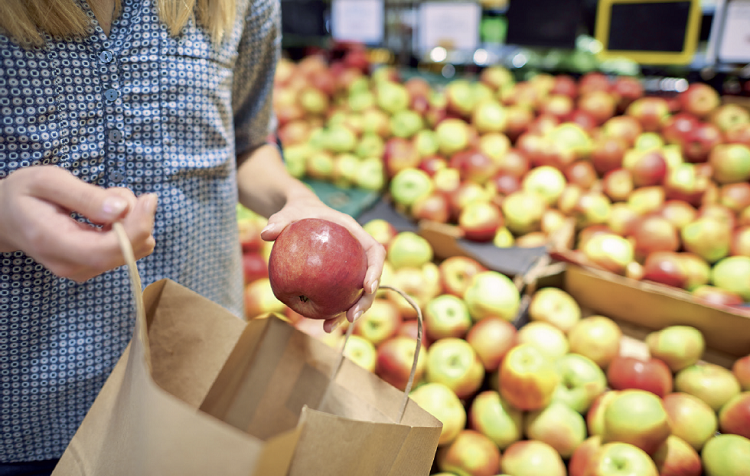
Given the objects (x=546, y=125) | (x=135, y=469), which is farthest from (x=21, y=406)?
(x=546, y=125)

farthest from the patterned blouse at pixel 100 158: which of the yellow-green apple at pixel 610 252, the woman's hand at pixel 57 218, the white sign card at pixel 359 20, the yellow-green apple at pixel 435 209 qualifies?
the white sign card at pixel 359 20

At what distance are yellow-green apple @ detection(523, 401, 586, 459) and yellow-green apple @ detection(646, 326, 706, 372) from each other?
0.32 m

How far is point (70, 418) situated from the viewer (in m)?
0.88

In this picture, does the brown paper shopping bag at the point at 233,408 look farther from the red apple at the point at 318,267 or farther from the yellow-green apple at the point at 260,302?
the yellow-green apple at the point at 260,302

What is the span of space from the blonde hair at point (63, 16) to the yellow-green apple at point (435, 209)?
131cm

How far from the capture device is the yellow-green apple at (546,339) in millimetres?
1424

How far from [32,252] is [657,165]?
2.06 metres

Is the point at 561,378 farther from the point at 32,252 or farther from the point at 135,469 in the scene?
the point at 32,252

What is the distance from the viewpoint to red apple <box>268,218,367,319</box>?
2.69 feet

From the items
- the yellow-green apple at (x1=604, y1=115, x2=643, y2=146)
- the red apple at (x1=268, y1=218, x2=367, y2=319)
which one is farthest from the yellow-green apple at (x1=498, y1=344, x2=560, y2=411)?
the yellow-green apple at (x1=604, y1=115, x2=643, y2=146)

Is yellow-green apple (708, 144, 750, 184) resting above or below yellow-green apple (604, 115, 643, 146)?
below

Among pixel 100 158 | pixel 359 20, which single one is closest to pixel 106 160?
pixel 100 158

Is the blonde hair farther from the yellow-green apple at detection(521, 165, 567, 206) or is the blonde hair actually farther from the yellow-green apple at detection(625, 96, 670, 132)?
the yellow-green apple at detection(625, 96, 670, 132)

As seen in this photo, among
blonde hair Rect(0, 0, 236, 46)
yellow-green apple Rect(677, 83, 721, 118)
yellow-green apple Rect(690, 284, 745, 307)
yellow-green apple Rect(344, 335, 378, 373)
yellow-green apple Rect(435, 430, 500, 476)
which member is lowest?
yellow-green apple Rect(435, 430, 500, 476)
